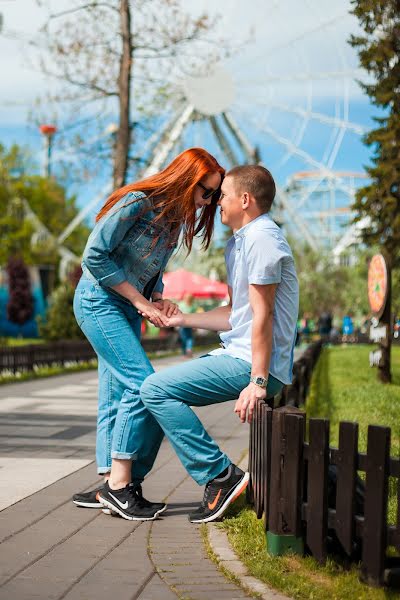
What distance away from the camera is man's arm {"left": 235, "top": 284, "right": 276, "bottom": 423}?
468 centimetres

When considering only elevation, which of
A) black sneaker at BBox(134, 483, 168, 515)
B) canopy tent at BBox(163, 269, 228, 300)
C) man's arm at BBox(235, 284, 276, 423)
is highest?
man's arm at BBox(235, 284, 276, 423)

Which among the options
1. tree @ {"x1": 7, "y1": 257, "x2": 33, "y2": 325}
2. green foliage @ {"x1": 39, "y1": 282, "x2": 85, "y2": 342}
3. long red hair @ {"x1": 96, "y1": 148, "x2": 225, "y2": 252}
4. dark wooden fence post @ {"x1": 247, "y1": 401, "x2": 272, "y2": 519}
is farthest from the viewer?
tree @ {"x1": 7, "y1": 257, "x2": 33, "y2": 325}

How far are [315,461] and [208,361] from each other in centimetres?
107

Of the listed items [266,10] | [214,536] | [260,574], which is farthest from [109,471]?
[266,10]

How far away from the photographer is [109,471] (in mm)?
5410

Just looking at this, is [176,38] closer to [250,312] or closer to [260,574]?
[250,312]

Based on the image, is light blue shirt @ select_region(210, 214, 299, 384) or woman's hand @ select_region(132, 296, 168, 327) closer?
light blue shirt @ select_region(210, 214, 299, 384)

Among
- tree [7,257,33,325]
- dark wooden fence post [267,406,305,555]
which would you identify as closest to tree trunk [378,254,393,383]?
dark wooden fence post [267,406,305,555]

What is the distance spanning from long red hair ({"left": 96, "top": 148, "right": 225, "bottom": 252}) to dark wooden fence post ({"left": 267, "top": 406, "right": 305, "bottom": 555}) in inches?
54.2

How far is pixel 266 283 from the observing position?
4.67 meters

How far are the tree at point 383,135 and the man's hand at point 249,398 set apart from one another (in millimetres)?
8580

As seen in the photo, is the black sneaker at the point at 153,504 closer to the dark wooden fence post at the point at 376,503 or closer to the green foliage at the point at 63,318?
the dark wooden fence post at the point at 376,503

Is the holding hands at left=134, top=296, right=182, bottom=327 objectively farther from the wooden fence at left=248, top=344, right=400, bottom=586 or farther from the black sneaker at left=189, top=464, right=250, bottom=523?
the wooden fence at left=248, top=344, right=400, bottom=586

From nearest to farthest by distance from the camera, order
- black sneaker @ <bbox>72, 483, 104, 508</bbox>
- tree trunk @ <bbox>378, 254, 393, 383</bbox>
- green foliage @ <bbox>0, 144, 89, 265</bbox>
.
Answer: black sneaker @ <bbox>72, 483, 104, 508</bbox>
tree trunk @ <bbox>378, 254, 393, 383</bbox>
green foliage @ <bbox>0, 144, 89, 265</bbox>
